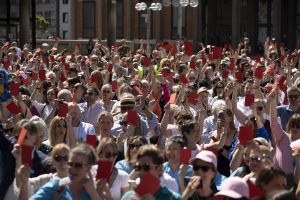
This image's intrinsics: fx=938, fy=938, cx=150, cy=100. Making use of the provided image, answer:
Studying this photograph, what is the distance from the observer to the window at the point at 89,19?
67125mm

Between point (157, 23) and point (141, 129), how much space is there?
160ft

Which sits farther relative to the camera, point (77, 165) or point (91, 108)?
point (91, 108)

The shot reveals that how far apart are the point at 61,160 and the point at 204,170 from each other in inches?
47.6

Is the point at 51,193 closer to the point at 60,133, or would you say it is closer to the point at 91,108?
the point at 60,133

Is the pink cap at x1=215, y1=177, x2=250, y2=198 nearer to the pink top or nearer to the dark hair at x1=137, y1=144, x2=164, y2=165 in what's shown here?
the dark hair at x1=137, y1=144, x2=164, y2=165

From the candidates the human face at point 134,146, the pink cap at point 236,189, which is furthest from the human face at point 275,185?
the human face at point 134,146

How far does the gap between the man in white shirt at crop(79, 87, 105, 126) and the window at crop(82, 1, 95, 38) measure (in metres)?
54.2

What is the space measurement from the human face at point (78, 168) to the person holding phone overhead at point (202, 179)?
88cm

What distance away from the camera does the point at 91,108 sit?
41.8 feet

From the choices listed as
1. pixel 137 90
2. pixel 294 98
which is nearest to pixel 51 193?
pixel 294 98

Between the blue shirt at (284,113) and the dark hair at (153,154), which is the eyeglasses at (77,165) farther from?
the blue shirt at (284,113)

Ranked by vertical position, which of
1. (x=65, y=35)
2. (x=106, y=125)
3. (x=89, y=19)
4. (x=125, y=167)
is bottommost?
(x=65, y=35)

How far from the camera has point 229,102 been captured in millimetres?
13000

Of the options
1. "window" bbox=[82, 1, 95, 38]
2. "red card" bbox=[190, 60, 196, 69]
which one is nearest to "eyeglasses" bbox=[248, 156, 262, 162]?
"red card" bbox=[190, 60, 196, 69]
